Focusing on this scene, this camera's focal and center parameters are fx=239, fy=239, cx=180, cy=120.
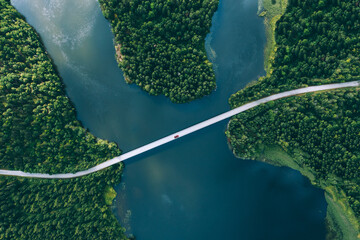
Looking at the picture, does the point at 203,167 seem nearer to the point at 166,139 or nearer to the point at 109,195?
the point at 166,139

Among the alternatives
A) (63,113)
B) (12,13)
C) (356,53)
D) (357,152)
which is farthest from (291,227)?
(12,13)

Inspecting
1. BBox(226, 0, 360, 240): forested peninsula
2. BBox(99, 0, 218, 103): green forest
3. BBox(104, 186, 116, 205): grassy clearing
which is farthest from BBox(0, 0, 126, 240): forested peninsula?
BBox(226, 0, 360, 240): forested peninsula

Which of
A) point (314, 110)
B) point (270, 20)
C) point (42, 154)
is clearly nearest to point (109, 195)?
point (42, 154)

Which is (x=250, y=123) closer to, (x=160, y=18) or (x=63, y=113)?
(x=160, y=18)

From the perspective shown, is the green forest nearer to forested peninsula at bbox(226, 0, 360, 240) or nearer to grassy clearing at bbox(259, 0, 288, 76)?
forested peninsula at bbox(226, 0, 360, 240)

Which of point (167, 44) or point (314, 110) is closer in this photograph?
point (314, 110)

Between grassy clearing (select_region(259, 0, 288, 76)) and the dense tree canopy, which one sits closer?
the dense tree canopy

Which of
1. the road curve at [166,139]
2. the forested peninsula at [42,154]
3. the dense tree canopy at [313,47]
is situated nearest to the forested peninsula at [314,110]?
the dense tree canopy at [313,47]
